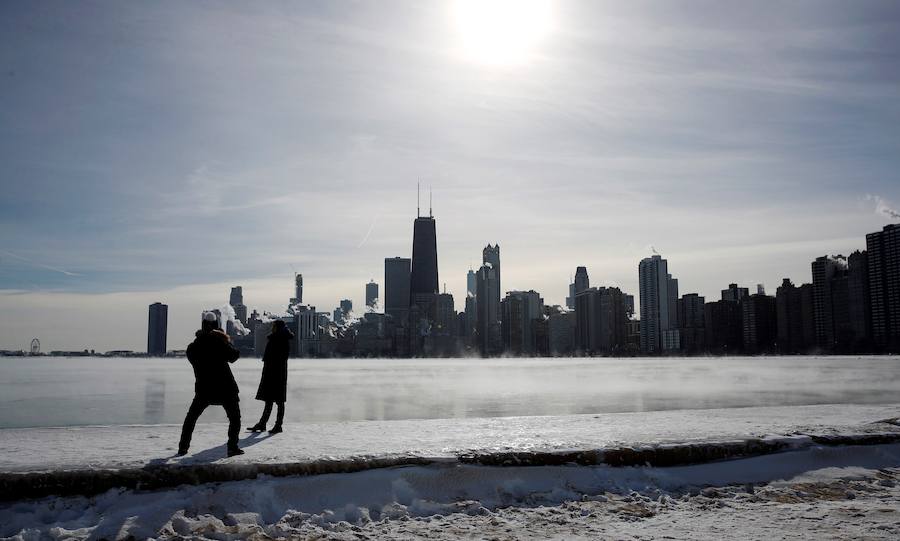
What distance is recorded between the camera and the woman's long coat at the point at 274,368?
13148mm

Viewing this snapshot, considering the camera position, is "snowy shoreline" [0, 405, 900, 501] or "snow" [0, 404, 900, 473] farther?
"snow" [0, 404, 900, 473]

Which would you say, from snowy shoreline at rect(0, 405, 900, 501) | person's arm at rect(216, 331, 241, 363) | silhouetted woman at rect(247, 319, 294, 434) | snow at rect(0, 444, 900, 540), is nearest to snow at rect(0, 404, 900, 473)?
snowy shoreline at rect(0, 405, 900, 501)

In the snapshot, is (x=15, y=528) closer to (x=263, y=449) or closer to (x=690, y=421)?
(x=263, y=449)

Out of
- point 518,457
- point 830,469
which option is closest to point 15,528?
point 518,457

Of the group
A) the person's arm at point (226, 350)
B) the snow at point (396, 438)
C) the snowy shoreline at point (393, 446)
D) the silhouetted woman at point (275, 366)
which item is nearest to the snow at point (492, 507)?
the snowy shoreline at point (393, 446)

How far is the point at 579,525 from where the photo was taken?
772 centimetres

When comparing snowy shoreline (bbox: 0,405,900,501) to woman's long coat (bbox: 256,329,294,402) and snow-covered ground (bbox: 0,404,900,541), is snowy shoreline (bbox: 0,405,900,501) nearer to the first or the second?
snow-covered ground (bbox: 0,404,900,541)

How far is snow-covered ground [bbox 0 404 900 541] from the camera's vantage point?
7445 millimetres

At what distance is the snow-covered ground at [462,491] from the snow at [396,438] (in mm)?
49

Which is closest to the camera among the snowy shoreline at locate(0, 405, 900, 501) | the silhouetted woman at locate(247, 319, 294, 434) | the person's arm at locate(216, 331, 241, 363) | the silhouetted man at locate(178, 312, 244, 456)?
the snowy shoreline at locate(0, 405, 900, 501)

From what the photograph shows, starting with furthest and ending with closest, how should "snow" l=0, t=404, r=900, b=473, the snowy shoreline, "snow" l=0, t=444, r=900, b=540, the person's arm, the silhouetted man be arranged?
the person's arm, the silhouetted man, "snow" l=0, t=404, r=900, b=473, the snowy shoreline, "snow" l=0, t=444, r=900, b=540

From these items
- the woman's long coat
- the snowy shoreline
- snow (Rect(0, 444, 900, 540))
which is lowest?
snow (Rect(0, 444, 900, 540))

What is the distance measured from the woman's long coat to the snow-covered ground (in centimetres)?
109

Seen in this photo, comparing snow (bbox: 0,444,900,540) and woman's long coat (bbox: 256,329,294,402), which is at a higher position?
woman's long coat (bbox: 256,329,294,402)
